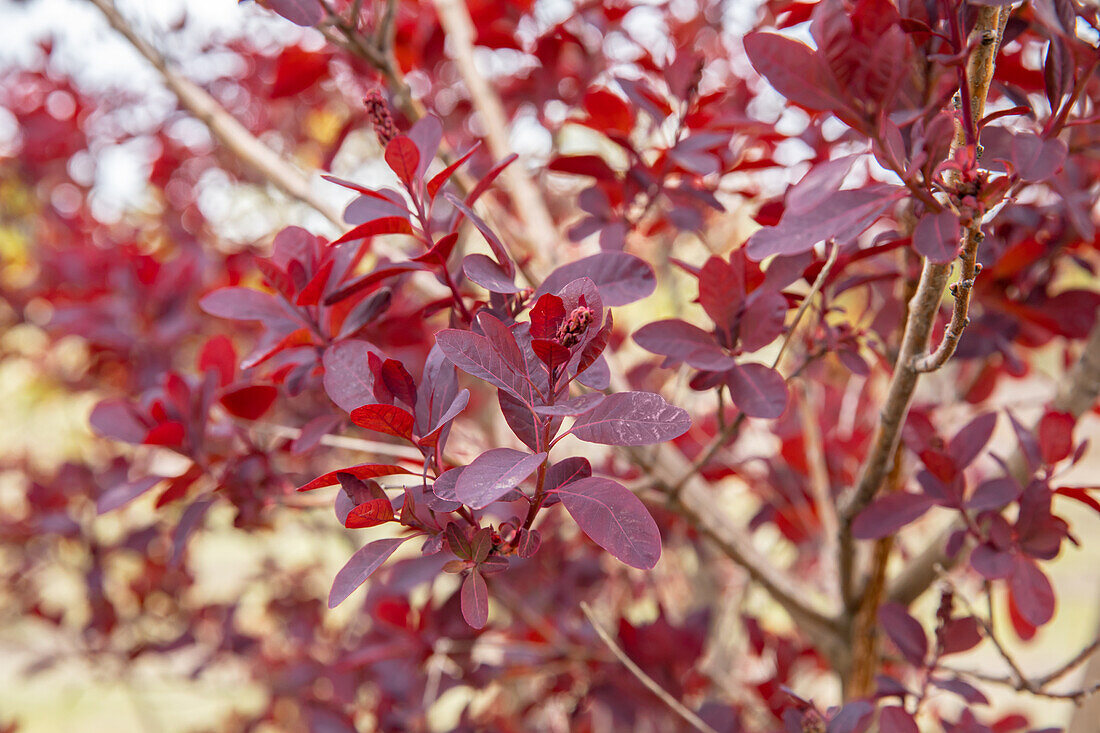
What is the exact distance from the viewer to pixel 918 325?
0.71 metres

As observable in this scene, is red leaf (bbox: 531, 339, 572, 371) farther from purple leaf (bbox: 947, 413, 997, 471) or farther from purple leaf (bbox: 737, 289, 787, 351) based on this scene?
purple leaf (bbox: 947, 413, 997, 471)

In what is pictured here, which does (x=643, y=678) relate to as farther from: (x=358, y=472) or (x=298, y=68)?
(x=298, y=68)

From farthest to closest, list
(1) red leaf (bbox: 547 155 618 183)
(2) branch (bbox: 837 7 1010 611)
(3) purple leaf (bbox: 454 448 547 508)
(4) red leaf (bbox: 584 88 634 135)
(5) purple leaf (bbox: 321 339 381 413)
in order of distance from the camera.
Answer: (4) red leaf (bbox: 584 88 634 135), (1) red leaf (bbox: 547 155 618 183), (5) purple leaf (bbox: 321 339 381 413), (2) branch (bbox: 837 7 1010 611), (3) purple leaf (bbox: 454 448 547 508)

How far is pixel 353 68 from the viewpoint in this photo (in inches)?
60.7

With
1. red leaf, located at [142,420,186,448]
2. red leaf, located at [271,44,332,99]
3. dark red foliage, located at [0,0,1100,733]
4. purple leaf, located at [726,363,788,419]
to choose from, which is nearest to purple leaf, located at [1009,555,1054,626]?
dark red foliage, located at [0,0,1100,733]

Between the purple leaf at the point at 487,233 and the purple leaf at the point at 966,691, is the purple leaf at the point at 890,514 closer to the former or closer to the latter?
the purple leaf at the point at 966,691

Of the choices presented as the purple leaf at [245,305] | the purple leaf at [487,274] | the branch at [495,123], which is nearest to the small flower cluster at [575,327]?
the purple leaf at [487,274]

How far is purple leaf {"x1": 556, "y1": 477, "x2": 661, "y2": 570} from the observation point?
0.58m

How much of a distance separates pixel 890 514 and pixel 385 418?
63 centimetres

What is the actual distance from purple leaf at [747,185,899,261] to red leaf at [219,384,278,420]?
0.67 metres

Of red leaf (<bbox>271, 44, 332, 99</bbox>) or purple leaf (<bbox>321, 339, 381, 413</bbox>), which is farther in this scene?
red leaf (<bbox>271, 44, 332, 99</bbox>)

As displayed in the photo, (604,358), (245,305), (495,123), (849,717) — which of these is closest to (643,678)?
(849,717)

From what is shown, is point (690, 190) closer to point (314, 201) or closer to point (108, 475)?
point (314, 201)

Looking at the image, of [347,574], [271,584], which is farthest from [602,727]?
[347,574]
